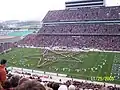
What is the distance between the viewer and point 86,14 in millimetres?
39562

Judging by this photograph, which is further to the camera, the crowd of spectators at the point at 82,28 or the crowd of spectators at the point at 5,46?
the crowd of spectators at the point at 5,46

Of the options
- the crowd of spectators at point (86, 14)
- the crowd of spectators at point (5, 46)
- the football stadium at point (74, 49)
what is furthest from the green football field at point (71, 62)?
the crowd of spectators at point (86, 14)

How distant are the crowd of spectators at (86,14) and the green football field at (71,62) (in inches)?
403

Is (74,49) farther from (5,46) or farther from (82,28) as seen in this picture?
(5,46)

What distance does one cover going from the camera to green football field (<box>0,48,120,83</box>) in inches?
845

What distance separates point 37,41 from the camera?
3694cm

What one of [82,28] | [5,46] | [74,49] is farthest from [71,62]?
[5,46]

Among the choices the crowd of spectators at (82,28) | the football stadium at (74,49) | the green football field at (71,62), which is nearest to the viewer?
the football stadium at (74,49)

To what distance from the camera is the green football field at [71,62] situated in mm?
21473

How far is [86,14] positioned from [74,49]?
1085cm

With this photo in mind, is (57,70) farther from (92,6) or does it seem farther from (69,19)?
(92,6)

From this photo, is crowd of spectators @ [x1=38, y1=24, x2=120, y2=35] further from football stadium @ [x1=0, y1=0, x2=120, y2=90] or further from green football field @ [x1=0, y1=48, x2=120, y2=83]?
green football field @ [x1=0, y1=48, x2=120, y2=83]

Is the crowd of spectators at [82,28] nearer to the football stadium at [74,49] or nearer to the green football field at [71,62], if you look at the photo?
the football stadium at [74,49]

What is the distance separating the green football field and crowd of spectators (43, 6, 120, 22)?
10232 mm
